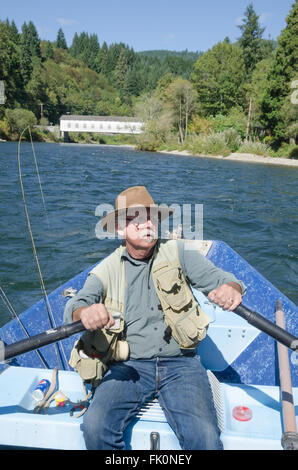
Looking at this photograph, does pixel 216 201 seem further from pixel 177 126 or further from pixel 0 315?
pixel 177 126

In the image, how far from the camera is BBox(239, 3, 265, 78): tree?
2329 inches

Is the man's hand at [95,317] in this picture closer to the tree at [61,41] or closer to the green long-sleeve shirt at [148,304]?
the green long-sleeve shirt at [148,304]

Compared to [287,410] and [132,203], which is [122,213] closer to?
[132,203]

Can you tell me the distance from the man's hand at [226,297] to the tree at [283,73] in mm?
33313

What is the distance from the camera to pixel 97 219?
32.0 ft

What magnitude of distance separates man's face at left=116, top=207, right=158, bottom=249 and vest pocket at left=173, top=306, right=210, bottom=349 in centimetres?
47

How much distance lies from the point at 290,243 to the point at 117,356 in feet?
23.5

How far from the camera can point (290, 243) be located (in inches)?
340

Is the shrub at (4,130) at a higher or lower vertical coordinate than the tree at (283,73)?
lower

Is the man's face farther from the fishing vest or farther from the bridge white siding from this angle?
the bridge white siding

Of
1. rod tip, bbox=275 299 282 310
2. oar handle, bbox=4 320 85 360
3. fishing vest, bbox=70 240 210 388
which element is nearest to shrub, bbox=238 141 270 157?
rod tip, bbox=275 299 282 310

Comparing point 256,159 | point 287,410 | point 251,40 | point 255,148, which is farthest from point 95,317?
point 251,40

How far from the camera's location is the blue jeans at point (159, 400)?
1921 mm

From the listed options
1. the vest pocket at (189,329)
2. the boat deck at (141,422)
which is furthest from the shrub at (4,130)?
the vest pocket at (189,329)
